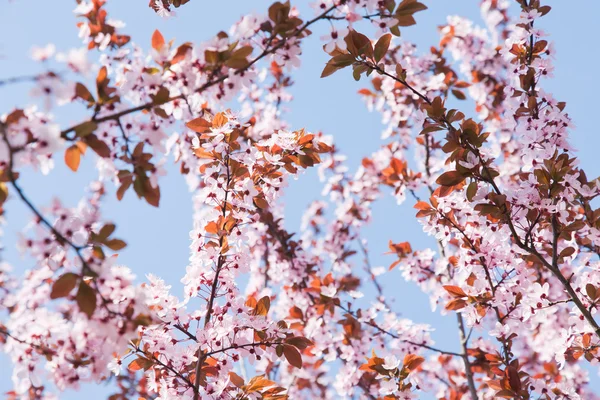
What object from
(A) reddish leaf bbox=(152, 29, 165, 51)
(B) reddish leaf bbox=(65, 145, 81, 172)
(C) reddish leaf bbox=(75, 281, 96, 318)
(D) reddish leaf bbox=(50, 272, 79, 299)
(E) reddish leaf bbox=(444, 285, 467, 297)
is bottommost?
(C) reddish leaf bbox=(75, 281, 96, 318)

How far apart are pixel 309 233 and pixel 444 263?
2.86 metres

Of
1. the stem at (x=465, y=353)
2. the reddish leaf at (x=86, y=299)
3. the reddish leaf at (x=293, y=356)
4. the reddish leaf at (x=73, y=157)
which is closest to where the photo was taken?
the reddish leaf at (x=86, y=299)

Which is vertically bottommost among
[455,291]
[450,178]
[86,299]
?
[86,299]

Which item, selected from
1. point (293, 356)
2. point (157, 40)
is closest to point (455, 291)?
point (293, 356)

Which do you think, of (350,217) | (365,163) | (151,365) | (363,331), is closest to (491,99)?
(365,163)

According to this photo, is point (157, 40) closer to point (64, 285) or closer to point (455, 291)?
point (64, 285)

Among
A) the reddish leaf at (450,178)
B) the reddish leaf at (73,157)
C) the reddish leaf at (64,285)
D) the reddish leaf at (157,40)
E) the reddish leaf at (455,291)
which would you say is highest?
the reddish leaf at (157,40)

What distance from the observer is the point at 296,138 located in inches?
105

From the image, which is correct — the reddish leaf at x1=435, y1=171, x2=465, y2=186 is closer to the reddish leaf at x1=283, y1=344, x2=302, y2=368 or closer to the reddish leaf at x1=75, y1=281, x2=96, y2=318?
the reddish leaf at x1=283, y1=344, x2=302, y2=368

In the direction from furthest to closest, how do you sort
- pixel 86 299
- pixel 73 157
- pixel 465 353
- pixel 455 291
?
pixel 465 353
pixel 455 291
pixel 73 157
pixel 86 299

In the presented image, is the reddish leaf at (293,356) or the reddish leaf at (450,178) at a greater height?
the reddish leaf at (450,178)

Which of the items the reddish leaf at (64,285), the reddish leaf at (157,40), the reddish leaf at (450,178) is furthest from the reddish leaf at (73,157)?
the reddish leaf at (450,178)

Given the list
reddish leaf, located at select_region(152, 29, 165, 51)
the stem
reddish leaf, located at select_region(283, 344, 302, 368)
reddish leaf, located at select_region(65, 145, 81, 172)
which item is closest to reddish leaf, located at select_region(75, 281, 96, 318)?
reddish leaf, located at select_region(65, 145, 81, 172)

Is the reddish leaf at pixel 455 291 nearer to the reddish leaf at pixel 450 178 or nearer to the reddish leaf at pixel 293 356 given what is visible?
the reddish leaf at pixel 450 178
